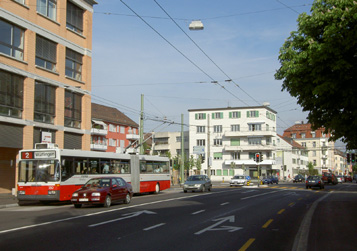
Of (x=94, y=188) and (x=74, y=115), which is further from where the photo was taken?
(x=74, y=115)

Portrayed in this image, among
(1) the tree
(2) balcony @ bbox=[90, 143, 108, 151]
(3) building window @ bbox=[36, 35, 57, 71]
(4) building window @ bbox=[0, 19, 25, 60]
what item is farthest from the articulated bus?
(2) balcony @ bbox=[90, 143, 108, 151]

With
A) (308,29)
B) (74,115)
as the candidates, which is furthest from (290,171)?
(308,29)

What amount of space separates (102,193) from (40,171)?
4561 mm

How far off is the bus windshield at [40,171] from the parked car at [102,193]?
2.40 m

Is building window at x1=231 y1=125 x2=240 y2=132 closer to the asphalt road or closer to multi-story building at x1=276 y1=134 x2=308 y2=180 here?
multi-story building at x1=276 y1=134 x2=308 y2=180

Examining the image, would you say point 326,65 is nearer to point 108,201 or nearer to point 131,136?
point 108,201

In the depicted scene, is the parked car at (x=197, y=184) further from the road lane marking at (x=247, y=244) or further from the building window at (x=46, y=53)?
the road lane marking at (x=247, y=244)

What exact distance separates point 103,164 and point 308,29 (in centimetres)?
1591

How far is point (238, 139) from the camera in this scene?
88.4 m

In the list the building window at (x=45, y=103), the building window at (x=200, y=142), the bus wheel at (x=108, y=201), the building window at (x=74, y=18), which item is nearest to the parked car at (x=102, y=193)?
the bus wheel at (x=108, y=201)

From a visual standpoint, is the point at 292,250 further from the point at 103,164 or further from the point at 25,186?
the point at 103,164

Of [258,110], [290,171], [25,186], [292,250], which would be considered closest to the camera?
[292,250]

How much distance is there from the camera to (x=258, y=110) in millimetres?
87562

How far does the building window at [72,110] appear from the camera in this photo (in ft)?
104
